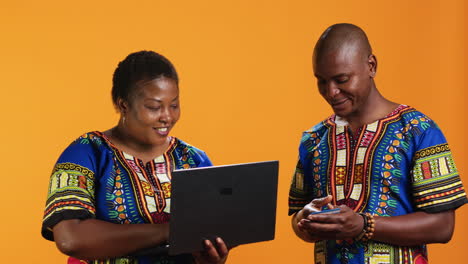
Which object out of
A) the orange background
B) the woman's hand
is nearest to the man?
the woman's hand

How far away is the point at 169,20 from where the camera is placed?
4.04 m

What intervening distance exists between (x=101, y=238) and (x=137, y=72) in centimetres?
60

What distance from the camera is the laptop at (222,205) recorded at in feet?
7.52

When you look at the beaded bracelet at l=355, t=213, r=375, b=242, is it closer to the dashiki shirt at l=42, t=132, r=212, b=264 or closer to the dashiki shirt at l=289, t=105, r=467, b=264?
the dashiki shirt at l=289, t=105, r=467, b=264

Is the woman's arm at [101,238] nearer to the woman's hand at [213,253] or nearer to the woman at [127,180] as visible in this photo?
the woman at [127,180]

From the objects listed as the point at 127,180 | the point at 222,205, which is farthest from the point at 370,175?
the point at 127,180

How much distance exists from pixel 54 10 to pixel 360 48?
75.1 inches

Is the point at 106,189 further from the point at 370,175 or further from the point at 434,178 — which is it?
the point at 434,178

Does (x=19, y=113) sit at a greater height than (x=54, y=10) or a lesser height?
lesser

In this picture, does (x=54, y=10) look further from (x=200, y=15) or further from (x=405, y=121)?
(x=405, y=121)

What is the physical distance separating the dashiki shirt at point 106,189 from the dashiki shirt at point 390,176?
551 millimetres

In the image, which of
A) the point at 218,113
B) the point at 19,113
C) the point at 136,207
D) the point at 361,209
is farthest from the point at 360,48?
the point at 19,113

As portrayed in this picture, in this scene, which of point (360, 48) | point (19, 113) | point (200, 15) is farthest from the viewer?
point (200, 15)

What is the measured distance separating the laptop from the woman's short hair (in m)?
0.47
